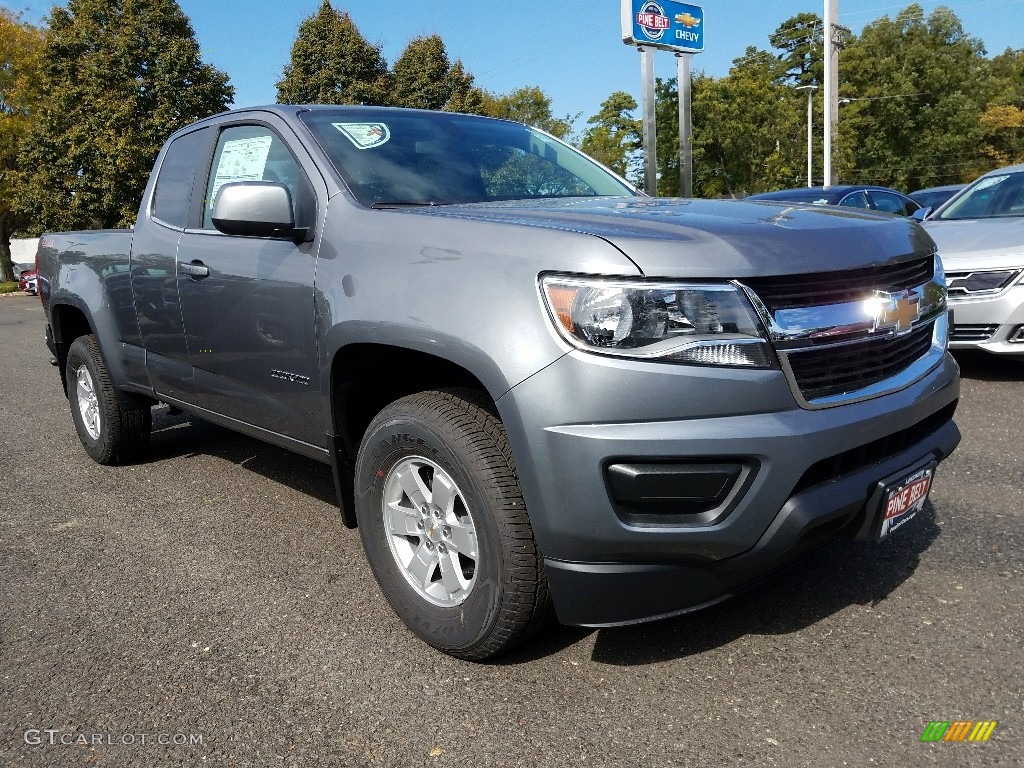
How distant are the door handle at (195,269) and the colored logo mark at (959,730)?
303 cm

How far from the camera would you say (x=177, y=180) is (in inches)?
167

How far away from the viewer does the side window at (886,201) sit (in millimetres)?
11164

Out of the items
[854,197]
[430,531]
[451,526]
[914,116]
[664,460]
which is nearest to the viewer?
[664,460]

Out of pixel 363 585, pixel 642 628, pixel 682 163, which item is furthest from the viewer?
pixel 682 163

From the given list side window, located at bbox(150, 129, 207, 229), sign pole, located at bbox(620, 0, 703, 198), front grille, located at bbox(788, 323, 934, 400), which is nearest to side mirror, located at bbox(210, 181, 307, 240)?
side window, located at bbox(150, 129, 207, 229)

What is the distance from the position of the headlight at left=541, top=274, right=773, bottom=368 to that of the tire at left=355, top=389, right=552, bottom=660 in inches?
17.7

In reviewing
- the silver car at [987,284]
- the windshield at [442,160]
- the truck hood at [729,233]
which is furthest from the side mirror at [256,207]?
the silver car at [987,284]

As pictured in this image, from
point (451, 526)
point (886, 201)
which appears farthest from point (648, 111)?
point (451, 526)

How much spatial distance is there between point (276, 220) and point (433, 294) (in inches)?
32.2

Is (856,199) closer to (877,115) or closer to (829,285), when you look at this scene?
(829,285)

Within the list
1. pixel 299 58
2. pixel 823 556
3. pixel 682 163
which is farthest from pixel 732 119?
pixel 823 556

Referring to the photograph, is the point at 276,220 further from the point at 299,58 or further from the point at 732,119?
the point at 732,119

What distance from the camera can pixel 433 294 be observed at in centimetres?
251

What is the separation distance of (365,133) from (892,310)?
2.09 metres
